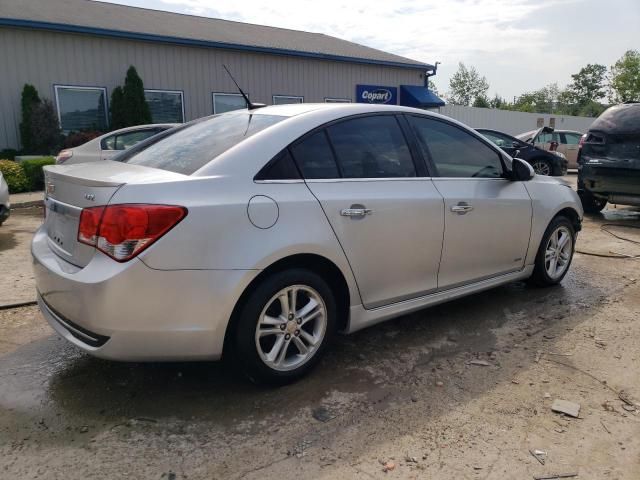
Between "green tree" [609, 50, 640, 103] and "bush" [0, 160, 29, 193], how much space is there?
62181 millimetres

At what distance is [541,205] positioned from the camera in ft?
14.4

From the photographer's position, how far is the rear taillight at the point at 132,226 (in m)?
2.43

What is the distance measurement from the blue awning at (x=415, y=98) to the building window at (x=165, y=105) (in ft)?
31.8

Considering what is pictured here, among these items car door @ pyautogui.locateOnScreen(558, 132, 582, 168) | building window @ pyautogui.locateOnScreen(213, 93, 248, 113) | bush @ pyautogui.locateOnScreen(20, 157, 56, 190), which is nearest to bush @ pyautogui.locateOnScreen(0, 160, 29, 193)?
bush @ pyautogui.locateOnScreen(20, 157, 56, 190)

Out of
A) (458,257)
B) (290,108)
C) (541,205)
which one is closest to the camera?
(290,108)

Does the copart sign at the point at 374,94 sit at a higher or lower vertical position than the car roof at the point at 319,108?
higher

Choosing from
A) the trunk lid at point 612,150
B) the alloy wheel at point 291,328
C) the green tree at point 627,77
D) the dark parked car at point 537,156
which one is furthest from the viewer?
the green tree at point 627,77

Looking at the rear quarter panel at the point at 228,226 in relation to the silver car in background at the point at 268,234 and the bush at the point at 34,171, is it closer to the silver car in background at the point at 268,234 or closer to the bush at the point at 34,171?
the silver car in background at the point at 268,234

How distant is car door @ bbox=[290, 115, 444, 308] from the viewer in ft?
10.0

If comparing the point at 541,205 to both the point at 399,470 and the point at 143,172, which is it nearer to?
the point at 399,470

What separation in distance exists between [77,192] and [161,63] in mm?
14087

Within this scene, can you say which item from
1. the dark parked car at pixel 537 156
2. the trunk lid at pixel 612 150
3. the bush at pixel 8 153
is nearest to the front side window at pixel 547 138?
the dark parked car at pixel 537 156

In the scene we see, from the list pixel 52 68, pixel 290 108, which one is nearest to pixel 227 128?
pixel 290 108

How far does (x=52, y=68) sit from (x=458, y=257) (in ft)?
44.0
